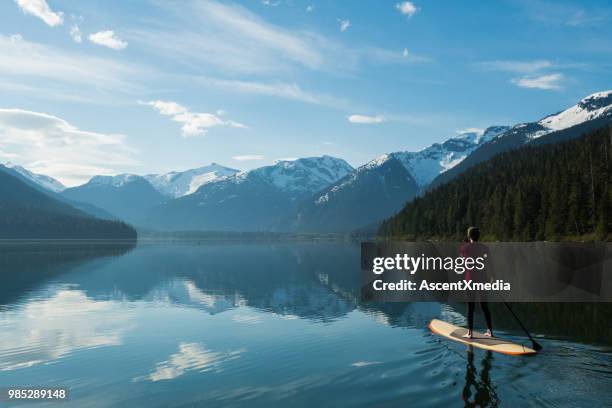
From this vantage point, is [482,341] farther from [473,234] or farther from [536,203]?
[536,203]

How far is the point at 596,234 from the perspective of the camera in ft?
323

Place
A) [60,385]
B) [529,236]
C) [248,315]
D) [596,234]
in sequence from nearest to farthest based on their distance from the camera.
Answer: [60,385] < [248,315] < [596,234] < [529,236]

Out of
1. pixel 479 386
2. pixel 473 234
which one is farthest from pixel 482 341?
pixel 479 386

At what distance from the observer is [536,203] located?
121125 millimetres

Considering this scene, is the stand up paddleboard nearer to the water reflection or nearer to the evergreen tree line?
the water reflection

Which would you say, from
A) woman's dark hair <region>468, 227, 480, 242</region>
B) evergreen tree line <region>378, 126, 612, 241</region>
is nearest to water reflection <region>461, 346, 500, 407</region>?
woman's dark hair <region>468, 227, 480, 242</region>

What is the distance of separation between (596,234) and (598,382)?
9330cm

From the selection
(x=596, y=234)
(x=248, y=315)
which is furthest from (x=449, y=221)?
(x=248, y=315)

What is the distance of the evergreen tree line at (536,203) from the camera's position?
106m

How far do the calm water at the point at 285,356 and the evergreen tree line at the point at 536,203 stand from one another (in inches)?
2932

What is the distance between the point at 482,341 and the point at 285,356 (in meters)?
10.1

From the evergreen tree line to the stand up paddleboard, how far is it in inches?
3297

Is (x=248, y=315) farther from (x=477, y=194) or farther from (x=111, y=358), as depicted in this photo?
(x=477, y=194)

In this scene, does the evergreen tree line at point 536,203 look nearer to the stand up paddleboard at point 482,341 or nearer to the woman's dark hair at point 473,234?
the stand up paddleboard at point 482,341
